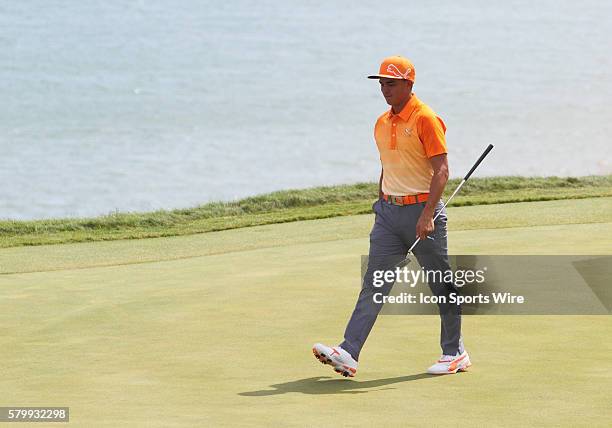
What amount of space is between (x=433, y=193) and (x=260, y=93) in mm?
45021

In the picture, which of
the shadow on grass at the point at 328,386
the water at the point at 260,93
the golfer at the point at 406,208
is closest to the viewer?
the shadow on grass at the point at 328,386

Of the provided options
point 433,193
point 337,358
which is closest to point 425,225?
point 433,193

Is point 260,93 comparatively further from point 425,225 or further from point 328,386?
point 328,386

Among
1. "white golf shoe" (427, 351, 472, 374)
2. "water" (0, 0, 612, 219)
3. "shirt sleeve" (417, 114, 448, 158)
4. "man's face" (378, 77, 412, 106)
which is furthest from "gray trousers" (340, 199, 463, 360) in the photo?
"water" (0, 0, 612, 219)

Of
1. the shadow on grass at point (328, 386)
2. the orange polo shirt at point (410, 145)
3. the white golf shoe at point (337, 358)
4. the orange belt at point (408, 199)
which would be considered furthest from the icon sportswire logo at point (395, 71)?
the shadow on grass at point (328, 386)

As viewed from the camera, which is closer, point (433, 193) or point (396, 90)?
point (433, 193)

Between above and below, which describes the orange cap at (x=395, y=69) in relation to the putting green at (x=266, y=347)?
above

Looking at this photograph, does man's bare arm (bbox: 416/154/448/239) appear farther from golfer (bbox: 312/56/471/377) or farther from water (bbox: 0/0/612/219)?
water (bbox: 0/0/612/219)

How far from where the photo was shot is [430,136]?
25.4 ft

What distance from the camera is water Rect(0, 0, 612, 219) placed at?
37.3 m

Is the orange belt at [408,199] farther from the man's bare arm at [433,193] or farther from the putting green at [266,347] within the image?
the putting green at [266,347]

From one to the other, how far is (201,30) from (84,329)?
191ft

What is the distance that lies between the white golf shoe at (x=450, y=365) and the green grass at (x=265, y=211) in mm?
7506

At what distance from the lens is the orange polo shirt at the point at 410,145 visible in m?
7.74
